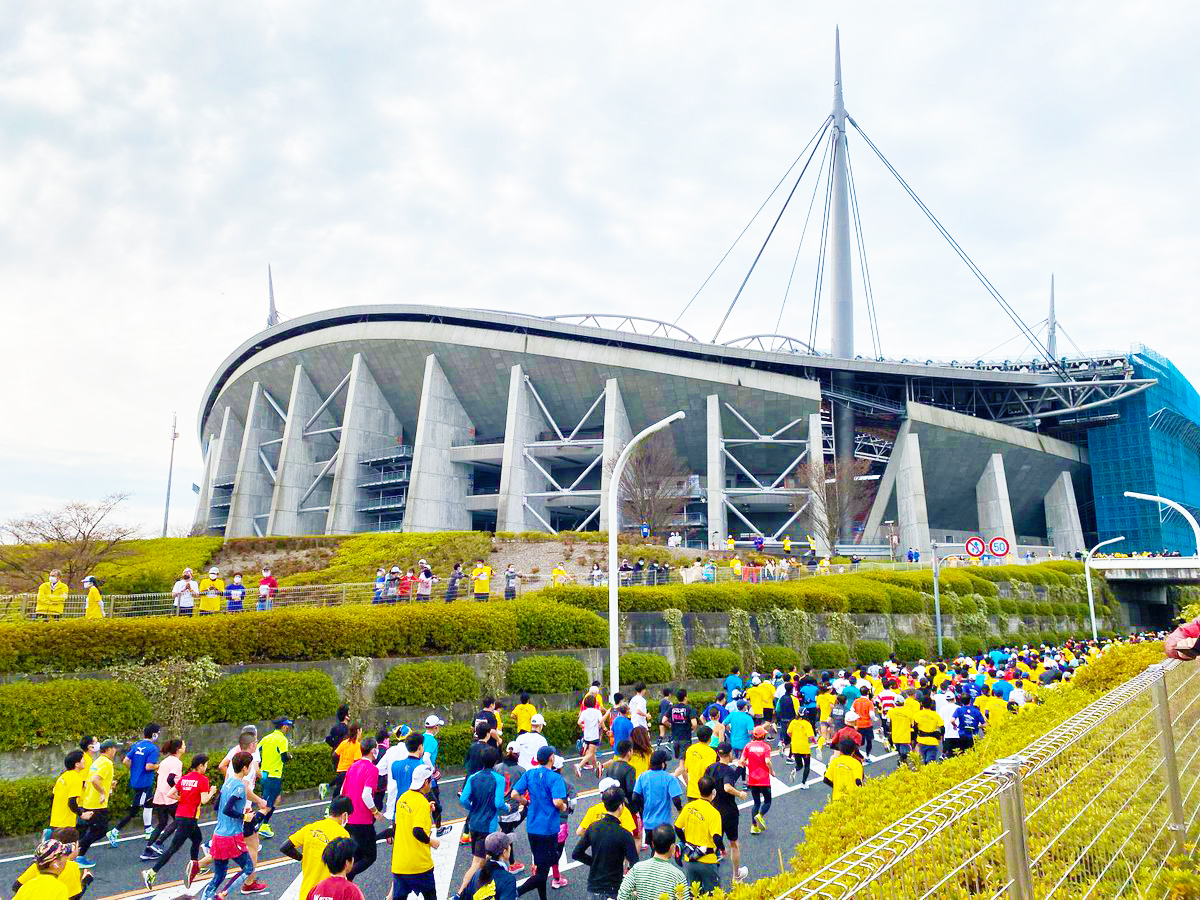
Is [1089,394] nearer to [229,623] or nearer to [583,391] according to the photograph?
[583,391]

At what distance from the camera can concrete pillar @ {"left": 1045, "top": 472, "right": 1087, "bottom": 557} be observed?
58.1 meters

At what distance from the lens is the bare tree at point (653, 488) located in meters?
44.3

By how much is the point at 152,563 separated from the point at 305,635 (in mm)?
25548

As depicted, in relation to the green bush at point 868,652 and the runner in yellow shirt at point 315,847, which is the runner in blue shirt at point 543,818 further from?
the green bush at point 868,652

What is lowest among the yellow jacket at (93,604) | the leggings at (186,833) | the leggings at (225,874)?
the leggings at (225,874)

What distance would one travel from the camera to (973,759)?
698cm

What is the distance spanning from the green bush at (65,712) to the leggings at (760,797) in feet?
31.5

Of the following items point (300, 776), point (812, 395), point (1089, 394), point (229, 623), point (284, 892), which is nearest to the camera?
point (284, 892)

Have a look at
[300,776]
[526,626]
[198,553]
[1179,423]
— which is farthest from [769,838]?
[1179,423]

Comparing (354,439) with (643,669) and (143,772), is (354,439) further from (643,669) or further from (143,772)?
(143,772)

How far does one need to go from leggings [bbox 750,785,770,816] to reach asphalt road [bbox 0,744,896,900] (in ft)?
1.03

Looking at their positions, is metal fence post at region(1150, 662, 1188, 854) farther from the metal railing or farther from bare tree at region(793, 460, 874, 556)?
bare tree at region(793, 460, 874, 556)

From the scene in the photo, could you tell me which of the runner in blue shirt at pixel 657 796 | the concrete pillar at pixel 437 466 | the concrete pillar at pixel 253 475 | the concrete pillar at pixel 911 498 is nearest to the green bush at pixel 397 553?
the concrete pillar at pixel 437 466

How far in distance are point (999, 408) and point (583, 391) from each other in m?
30.8
